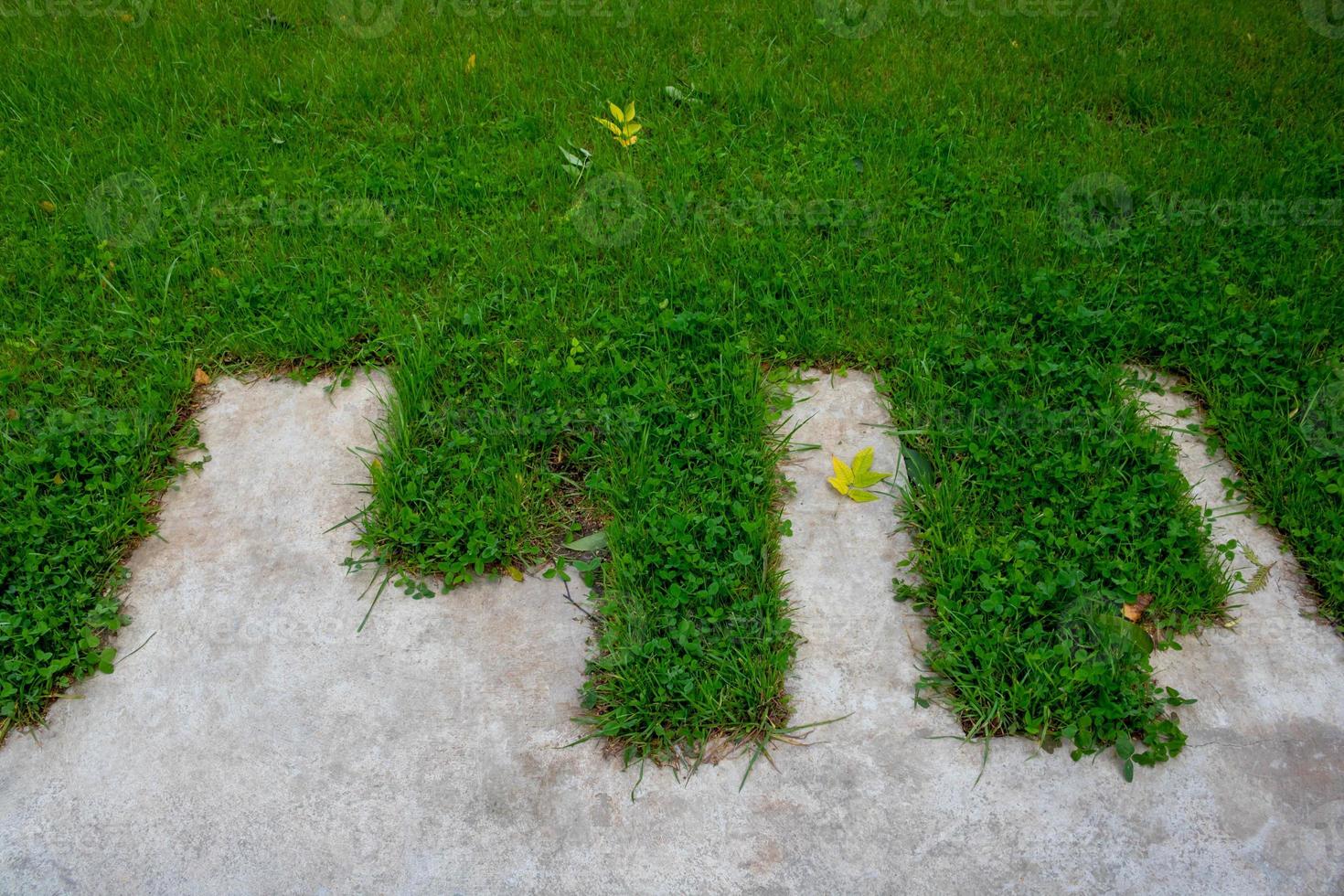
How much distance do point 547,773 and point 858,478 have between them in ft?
4.42

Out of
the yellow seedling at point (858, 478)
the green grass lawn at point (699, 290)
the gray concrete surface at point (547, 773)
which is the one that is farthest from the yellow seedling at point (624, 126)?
the gray concrete surface at point (547, 773)

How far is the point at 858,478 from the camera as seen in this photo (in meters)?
3.16

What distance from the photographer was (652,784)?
251cm

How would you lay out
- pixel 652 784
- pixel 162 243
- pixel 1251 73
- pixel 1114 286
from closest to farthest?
1. pixel 652 784
2. pixel 1114 286
3. pixel 162 243
4. pixel 1251 73

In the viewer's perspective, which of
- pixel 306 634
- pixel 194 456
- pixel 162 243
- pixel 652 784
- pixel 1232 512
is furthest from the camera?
pixel 162 243

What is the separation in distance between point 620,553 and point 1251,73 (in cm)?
429

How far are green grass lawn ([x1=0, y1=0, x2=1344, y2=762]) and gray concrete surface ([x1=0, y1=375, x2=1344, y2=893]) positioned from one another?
0.39 ft

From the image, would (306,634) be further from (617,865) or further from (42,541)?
(617,865)

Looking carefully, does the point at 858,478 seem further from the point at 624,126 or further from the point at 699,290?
the point at 624,126

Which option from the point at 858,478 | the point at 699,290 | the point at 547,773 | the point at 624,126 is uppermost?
the point at 624,126

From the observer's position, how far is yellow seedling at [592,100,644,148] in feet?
14.2

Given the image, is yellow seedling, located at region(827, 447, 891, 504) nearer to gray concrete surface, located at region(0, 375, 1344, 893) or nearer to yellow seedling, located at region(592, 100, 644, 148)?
gray concrete surface, located at region(0, 375, 1344, 893)

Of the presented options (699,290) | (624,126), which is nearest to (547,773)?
(699,290)

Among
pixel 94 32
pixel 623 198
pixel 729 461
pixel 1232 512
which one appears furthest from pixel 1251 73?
pixel 94 32
